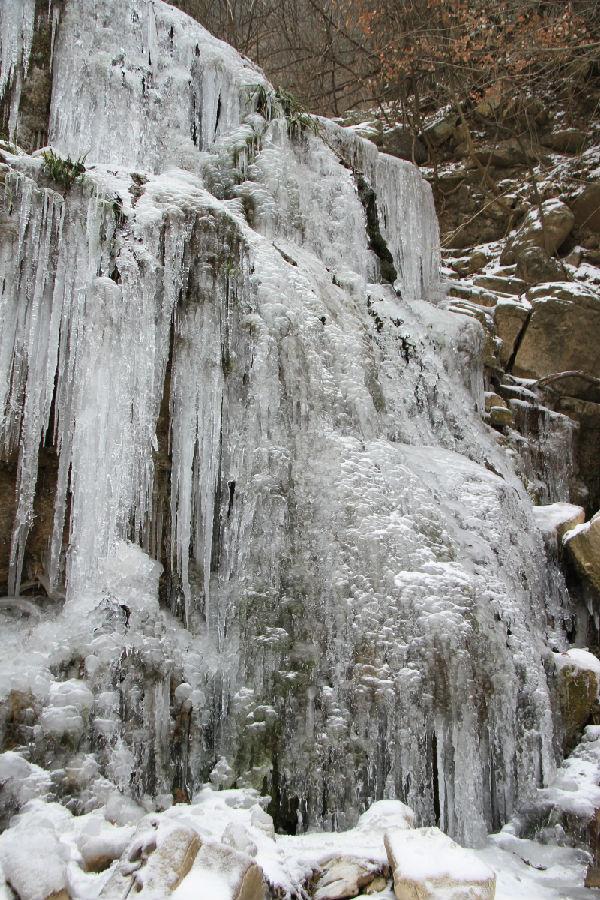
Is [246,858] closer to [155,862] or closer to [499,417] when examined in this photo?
[155,862]

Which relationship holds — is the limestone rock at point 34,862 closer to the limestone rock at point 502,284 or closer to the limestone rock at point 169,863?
the limestone rock at point 169,863

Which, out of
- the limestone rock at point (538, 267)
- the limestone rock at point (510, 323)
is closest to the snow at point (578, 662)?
the limestone rock at point (510, 323)

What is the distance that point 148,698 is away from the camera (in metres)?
3.43

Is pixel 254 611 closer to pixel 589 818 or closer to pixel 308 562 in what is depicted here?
pixel 308 562

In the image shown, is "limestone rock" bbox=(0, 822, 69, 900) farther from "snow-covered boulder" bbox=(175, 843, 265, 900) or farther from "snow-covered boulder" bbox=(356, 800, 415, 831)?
"snow-covered boulder" bbox=(356, 800, 415, 831)

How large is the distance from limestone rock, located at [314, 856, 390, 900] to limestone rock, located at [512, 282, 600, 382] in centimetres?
627

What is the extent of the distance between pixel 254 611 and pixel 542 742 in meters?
1.79

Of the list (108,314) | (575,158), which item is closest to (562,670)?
(108,314)

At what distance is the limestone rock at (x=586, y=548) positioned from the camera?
503 cm

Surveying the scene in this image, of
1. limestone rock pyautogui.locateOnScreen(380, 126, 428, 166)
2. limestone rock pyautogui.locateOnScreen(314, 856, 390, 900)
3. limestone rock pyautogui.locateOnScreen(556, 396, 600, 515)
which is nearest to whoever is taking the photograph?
limestone rock pyautogui.locateOnScreen(314, 856, 390, 900)

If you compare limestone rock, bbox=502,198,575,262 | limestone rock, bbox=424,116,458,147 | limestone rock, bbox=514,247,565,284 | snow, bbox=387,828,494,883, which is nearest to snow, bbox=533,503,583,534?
snow, bbox=387,828,494,883

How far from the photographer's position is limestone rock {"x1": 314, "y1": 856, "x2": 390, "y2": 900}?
2518 millimetres

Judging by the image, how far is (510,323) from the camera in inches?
313

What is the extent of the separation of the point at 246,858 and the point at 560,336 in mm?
6993
